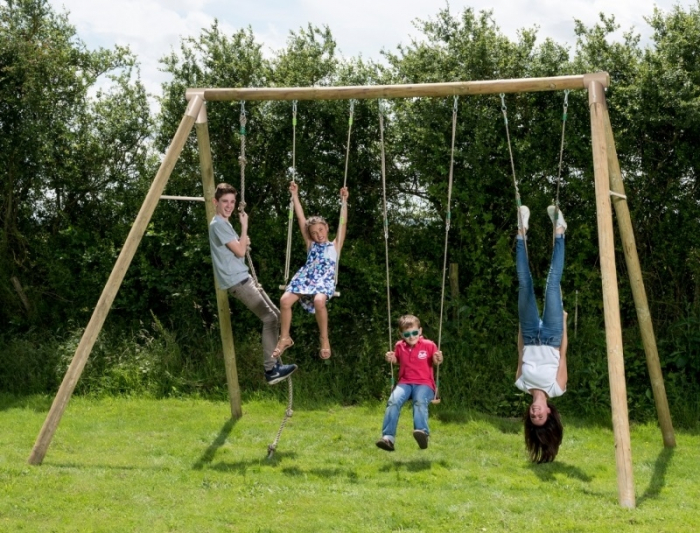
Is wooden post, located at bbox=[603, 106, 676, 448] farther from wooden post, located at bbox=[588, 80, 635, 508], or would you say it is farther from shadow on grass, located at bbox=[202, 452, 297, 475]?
shadow on grass, located at bbox=[202, 452, 297, 475]

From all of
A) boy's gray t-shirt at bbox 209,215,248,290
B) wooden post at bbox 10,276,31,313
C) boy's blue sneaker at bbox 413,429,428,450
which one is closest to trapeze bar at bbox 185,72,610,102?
boy's gray t-shirt at bbox 209,215,248,290

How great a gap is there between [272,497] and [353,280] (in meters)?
3.89

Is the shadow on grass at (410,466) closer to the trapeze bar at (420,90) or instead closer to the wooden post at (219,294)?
the wooden post at (219,294)

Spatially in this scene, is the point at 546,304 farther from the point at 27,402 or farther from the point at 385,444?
the point at 27,402

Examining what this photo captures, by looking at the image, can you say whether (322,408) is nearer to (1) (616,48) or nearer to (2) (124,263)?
(2) (124,263)

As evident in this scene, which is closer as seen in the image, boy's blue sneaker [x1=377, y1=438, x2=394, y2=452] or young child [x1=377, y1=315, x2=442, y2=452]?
boy's blue sneaker [x1=377, y1=438, x2=394, y2=452]

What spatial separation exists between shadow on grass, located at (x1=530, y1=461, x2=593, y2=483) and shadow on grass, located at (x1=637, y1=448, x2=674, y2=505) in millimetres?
442

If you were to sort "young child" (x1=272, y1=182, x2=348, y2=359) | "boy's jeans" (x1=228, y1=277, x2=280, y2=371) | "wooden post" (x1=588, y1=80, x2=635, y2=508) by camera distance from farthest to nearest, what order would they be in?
"boy's jeans" (x1=228, y1=277, x2=280, y2=371) → "young child" (x1=272, y1=182, x2=348, y2=359) → "wooden post" (x1=588, y1=80, x2=635, y2=508)

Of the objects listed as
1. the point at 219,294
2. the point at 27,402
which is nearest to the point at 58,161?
the point at 27,402

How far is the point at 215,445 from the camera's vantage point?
8031 millimetres

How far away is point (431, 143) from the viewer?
971cm

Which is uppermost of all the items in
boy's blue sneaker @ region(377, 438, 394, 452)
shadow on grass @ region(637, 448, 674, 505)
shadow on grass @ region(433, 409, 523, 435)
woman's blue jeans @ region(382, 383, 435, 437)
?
woman's blue jeans @ region(382, 383, 435, 437)

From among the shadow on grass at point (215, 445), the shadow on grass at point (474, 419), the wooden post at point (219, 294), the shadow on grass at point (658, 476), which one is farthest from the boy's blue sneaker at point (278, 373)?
the shadow on grass at point (658, 476)

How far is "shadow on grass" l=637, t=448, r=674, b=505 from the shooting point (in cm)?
667
